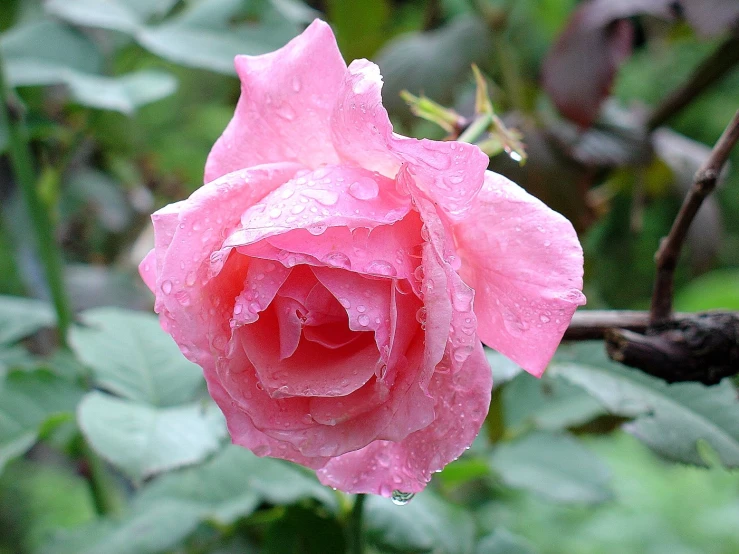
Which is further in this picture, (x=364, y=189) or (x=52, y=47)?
(x=52, y=47)

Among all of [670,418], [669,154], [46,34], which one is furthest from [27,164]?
[669,154]

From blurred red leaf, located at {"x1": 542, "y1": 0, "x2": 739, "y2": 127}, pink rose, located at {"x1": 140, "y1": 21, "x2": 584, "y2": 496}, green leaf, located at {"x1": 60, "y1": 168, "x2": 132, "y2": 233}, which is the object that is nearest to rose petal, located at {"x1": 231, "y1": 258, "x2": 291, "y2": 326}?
pink rose, located at {"x1": 140, "y1": 21, "x2": 584, "y2": 496}

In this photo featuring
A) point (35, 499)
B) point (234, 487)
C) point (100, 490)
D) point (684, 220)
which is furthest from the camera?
point (35, 499)

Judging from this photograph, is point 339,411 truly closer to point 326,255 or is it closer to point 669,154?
point 326,255

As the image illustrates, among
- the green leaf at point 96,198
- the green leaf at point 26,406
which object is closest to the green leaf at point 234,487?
the green leaf at point 26,406

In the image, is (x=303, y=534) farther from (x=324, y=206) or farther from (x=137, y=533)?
(x=324, y=206)

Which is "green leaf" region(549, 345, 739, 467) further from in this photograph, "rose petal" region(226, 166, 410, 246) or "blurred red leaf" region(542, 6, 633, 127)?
"blurred red leaf" region(542, 6, 633, 127)

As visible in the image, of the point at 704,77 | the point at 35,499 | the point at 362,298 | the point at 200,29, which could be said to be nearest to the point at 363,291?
the point at 362,298
